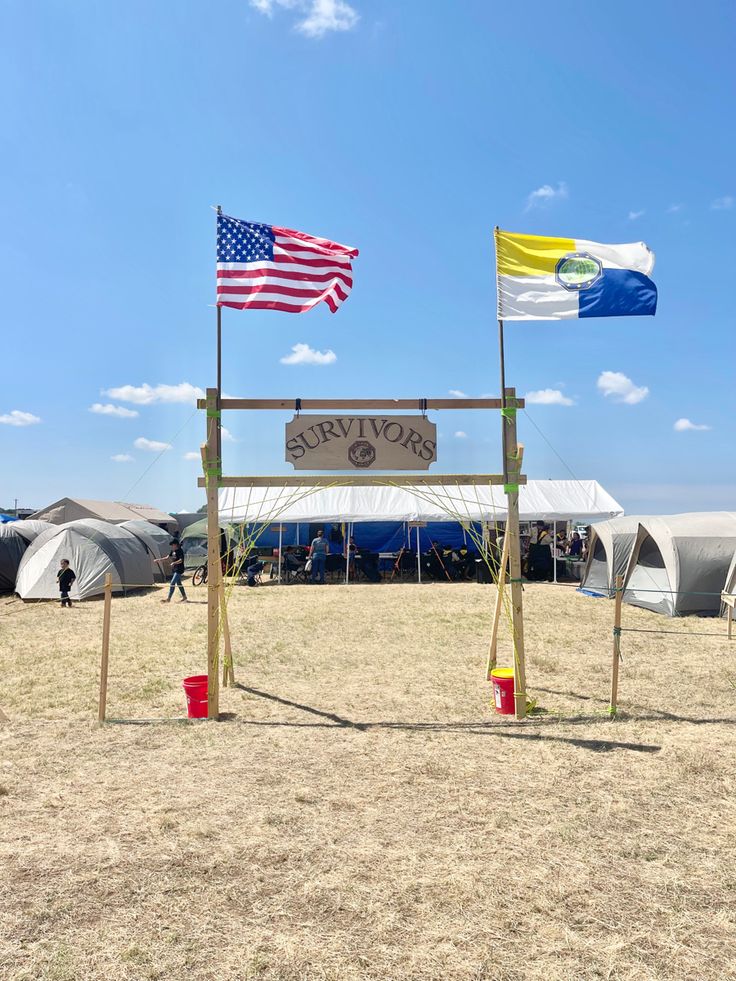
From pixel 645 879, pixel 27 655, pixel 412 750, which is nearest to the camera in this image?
pixel 645 879

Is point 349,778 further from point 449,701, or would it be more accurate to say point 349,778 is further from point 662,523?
point 662,523

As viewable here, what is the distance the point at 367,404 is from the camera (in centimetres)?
735

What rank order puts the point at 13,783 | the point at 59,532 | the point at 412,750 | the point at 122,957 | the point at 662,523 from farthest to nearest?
the point at 59,532 → the point at 662,523 → the point at 412,750 → the point at 13,783 → the point at 122,957

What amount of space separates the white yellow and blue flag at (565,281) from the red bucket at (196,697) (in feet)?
16.2

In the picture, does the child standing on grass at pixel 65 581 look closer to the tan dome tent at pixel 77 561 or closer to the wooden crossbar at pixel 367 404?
the tan dome tent at pixel 77 561

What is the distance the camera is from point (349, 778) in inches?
211

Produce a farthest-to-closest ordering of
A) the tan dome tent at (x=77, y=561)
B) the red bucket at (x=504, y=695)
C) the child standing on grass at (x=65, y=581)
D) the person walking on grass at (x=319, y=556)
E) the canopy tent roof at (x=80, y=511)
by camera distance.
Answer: the canopy tent roof at (x=80, y=511) → the person walking on grass at (x=319, y=556) → the tan dome tent at (x=77, y=561) → the child standing on grass at (x=65, y=581) → the red bucket at (x=504, y=695)

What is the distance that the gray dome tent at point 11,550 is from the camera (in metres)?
18.5

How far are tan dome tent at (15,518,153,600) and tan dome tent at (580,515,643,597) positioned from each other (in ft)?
38.3

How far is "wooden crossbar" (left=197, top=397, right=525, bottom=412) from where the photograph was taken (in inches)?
282

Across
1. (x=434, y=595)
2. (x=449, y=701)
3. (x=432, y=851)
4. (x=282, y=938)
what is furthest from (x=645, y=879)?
(x=434, y=595)

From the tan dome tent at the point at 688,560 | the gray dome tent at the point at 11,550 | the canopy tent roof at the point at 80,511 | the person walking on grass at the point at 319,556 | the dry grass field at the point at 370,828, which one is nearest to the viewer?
the dry grass field at the point at 370,828

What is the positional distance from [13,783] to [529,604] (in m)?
12.5

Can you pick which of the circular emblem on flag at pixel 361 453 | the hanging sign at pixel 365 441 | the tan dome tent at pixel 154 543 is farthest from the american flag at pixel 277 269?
the tan dome tent at pixel 154 543
